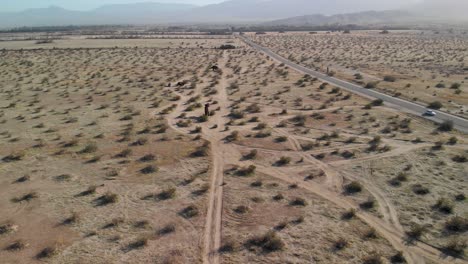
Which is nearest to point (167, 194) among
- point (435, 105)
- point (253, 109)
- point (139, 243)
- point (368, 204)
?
point (139, 243)

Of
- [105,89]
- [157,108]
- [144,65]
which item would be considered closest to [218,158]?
[157,108]

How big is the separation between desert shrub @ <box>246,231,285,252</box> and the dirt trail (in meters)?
1.38

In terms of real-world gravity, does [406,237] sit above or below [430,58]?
below

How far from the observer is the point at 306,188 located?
18656mm

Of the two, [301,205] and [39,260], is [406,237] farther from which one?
[39,260]

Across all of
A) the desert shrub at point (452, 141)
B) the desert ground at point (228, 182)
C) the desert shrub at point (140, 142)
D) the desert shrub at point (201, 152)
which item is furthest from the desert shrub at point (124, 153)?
the desert shrub at point (452, 141)

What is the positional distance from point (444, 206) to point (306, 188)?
6.27 metres

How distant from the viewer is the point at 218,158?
2259 cm

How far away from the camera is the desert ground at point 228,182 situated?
1384cm

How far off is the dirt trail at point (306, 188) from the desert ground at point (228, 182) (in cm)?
8

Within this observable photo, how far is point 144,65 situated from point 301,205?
5481 cm

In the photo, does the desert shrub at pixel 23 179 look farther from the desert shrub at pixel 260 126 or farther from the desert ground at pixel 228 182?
the desert shrub at pixel 260 126

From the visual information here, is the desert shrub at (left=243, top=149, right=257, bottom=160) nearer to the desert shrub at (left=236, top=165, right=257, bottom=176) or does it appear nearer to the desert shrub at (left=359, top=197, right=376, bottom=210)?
the desert shrub at (left=236, top=165, right=257, bottom=176)

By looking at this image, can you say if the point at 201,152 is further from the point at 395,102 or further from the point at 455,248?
the point at 395,102
